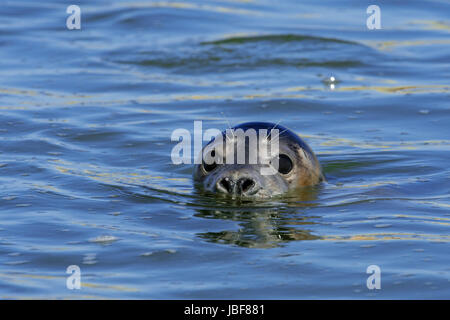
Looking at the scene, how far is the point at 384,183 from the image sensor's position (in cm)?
848

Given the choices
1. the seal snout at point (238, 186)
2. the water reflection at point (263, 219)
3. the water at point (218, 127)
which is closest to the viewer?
the water at point (218, 127)

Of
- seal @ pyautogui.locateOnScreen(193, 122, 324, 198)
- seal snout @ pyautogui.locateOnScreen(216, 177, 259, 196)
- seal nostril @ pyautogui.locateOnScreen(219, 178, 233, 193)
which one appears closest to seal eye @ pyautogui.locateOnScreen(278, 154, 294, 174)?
seal @ pyautogui.locateOnScreen(193, 122, 324, 198)

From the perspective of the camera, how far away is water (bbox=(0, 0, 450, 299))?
603 cm

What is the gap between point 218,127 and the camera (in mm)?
10594

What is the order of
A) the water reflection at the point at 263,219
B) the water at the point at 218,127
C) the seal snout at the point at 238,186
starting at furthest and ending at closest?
the seal snout at the point at 238,186 < the water reflection at the point at 263,219 < the water at the point at 218,127

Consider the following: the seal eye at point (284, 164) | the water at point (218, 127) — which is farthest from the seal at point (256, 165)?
the water at point (218, 127)

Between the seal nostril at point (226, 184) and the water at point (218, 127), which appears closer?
the water at point (218, 127)

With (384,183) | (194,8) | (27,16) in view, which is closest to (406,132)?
(384,183)

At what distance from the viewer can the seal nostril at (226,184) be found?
741 cm

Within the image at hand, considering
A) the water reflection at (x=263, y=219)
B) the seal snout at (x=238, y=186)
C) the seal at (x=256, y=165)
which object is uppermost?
the seal at (x=256, y=165)

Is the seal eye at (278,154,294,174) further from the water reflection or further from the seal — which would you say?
the water reflection

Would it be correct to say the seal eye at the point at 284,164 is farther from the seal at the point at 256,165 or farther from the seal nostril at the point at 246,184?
the seal nostril at the point at 246,184

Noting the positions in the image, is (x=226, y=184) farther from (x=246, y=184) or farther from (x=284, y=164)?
(x=284, y=164)
